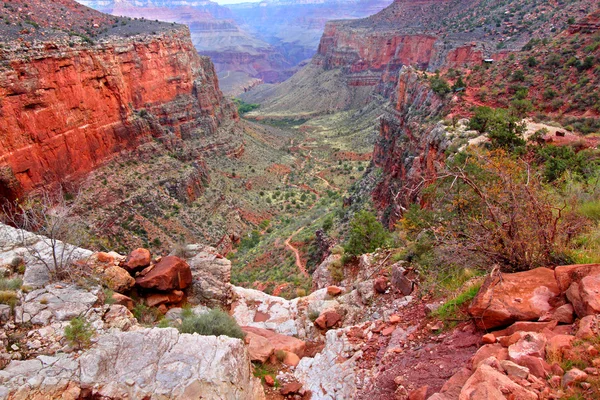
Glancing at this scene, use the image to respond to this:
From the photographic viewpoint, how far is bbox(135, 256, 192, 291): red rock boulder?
41.6 feet

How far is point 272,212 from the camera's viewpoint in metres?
42.6

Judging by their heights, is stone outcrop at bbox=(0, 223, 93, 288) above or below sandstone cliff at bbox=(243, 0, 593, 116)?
below

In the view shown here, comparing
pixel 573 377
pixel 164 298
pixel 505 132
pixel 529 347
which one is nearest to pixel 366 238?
pixel 505 132

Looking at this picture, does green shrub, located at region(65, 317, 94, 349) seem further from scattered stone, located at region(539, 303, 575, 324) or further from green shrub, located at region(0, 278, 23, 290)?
scattered stone, located at region(539, 303, 575, 324)

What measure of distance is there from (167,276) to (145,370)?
5.81 metres

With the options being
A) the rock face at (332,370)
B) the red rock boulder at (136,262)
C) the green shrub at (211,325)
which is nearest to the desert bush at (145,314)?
the red rock boulder at (136,262)

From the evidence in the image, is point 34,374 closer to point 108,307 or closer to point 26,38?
point 108,307

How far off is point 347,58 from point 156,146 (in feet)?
260

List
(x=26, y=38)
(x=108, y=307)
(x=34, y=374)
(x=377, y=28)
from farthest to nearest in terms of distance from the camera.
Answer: (x=377, y=28)
(x=26, y=38)
(x=108, y=307)
(x=34, y=374)

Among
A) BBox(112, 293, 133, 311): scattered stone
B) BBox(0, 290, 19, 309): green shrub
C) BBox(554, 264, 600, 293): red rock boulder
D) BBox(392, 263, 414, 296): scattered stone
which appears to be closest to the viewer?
BBox(554, 264, 600, 293): red rock boulder

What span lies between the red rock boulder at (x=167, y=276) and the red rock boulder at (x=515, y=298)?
9.84m

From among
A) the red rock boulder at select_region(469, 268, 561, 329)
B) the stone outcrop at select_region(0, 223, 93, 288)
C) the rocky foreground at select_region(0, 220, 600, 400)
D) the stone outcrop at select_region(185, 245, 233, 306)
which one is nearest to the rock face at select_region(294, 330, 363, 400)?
the rocky foreground at select_region(0, 220, 600, 400)

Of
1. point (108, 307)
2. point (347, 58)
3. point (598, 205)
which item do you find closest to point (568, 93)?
point (598, 205)

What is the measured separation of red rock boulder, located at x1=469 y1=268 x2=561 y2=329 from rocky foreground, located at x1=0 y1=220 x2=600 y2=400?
0.06 feet
